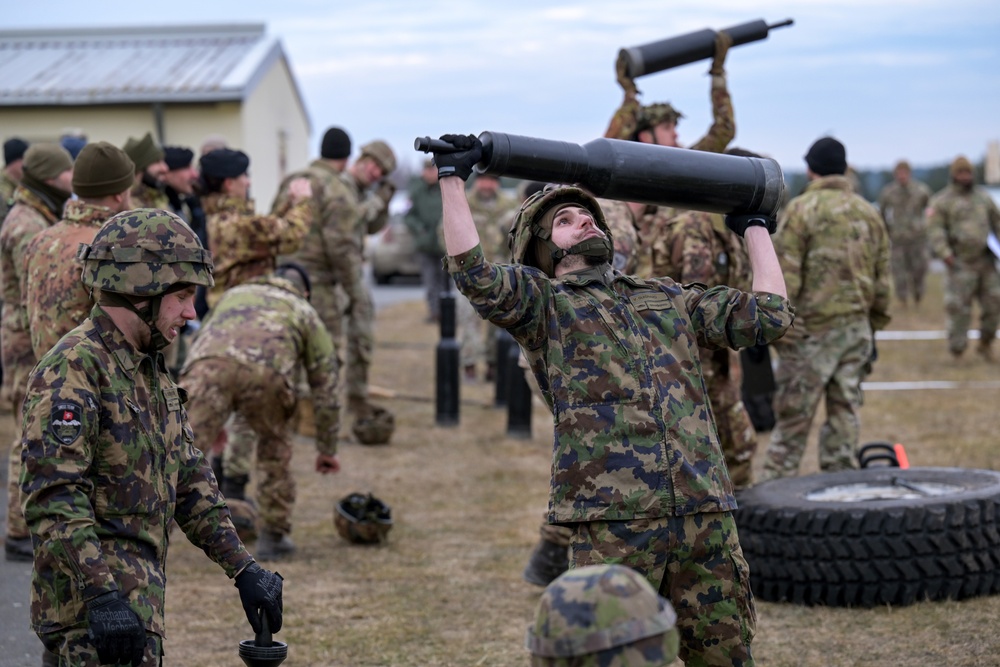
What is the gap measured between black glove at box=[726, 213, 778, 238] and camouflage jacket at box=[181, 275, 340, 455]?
11.7 ft

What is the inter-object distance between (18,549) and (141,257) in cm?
411

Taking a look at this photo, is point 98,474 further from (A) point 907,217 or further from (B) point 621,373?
(A) point 907,217

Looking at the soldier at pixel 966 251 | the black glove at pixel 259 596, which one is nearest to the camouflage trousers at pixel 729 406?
the black glove at pixel 259 596

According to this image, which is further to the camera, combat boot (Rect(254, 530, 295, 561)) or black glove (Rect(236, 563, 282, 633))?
combat boot (Rect(254, 530, 295, 561))

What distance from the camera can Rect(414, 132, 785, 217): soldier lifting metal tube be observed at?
3992mm

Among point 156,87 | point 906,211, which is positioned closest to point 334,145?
point 156,87

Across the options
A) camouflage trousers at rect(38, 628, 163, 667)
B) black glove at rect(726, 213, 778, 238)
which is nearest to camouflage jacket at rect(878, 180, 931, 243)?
black glove at rect(726, 213, 778, 238)

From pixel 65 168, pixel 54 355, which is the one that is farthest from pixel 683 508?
pixel 65 168

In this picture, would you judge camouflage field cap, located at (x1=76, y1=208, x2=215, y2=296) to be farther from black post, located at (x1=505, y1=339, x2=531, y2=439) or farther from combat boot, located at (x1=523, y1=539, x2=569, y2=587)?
black post, located at (x1=505, y1=339, x2=531, y2=439)

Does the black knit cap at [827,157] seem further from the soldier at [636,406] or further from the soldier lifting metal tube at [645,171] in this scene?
the soldier at [636,406]

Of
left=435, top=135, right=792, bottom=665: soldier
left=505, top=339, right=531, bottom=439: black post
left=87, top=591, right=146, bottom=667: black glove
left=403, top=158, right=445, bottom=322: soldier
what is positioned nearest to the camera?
left=87, top=591, right=146, bottom=667: black glove

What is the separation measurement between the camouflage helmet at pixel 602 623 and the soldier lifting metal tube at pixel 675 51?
17.4 ft

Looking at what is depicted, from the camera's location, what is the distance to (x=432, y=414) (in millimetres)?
13461

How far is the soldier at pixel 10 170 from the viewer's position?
1056 cm
